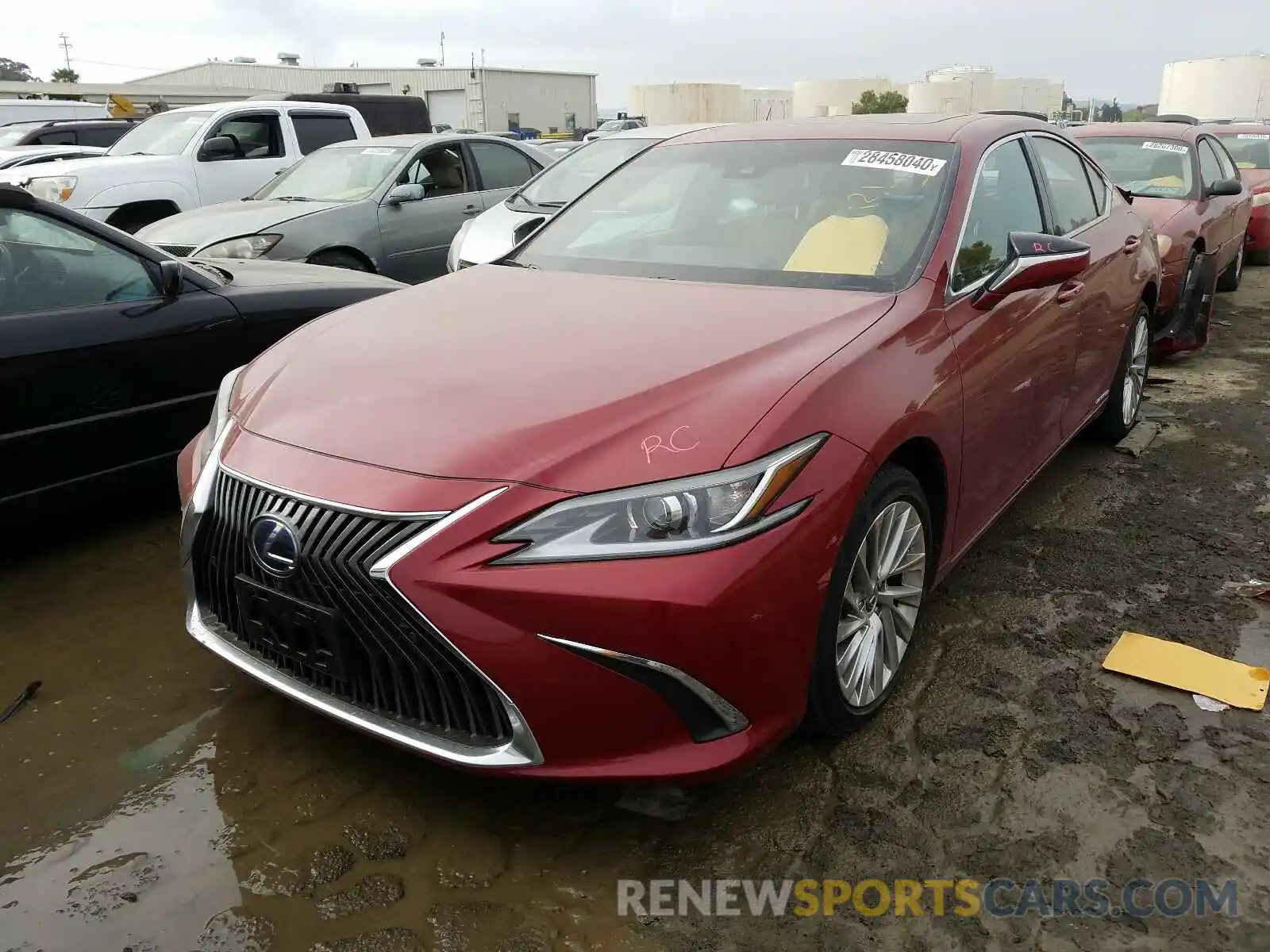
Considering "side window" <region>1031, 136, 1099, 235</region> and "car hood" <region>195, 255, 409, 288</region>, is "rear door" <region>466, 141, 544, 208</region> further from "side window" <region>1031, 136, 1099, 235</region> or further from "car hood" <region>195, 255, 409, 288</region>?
"side window" <region>1031, 136, 1099, 235</region>

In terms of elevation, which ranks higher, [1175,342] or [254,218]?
[254,218]

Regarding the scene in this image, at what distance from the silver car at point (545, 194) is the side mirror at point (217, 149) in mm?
3391

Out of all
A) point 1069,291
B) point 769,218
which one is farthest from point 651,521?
point 1069,291

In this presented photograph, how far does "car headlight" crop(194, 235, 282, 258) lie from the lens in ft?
21.3

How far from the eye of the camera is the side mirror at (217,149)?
9094 millimetres

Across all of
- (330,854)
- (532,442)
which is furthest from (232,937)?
(532,442)

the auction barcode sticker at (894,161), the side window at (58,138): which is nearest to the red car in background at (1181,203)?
the auction barcode sticker at (894,161)

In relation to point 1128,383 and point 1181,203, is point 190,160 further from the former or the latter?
point 1181,203

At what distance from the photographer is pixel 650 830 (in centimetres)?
235

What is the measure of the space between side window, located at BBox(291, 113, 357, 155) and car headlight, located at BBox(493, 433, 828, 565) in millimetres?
9344

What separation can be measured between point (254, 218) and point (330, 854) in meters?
5.73

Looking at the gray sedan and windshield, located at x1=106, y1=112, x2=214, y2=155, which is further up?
A: windshield, located at x1=106, y1=112, x2=214, y2=155

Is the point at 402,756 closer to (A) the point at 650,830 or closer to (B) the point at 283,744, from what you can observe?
(B) the point at 283,744

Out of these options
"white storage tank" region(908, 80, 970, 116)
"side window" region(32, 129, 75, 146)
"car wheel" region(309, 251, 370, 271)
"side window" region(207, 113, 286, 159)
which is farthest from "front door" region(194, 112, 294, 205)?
"white storage tank" region(908, 80, 970, 116)
